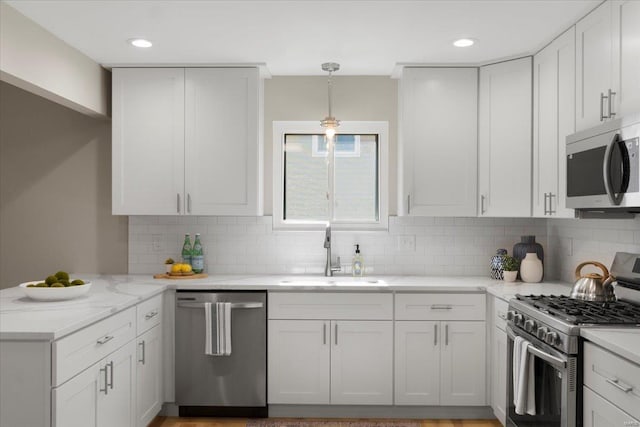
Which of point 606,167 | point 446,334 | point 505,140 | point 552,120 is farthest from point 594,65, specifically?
point 446,334

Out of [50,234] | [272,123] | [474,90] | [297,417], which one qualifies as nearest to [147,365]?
[297,417]

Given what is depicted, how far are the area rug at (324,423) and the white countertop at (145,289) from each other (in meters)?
0.90

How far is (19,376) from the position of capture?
2.26m

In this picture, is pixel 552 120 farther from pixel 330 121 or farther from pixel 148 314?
pixel 148 314

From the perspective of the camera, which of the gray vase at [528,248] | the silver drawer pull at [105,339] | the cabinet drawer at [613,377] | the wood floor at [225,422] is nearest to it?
the cabinet drawer at [613,377]

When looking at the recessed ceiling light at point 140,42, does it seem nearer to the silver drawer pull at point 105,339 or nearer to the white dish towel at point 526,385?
the silver drawer pull at point 105,339

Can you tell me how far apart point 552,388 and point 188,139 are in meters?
2.87

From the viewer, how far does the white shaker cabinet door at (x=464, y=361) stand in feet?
12.2

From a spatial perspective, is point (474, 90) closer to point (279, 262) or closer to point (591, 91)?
point (591, 91)

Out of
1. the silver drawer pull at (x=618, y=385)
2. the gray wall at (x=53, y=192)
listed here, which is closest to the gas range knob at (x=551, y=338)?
the silver drawer pull at (x=618, y=385)

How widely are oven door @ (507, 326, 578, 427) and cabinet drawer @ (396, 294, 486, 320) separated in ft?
2.39

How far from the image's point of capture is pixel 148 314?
3473mm

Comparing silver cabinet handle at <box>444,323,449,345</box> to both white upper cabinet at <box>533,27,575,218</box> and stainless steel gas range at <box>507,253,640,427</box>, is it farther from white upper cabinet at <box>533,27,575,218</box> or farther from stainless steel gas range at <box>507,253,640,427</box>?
white upper cabinet at <box>533,27,575,218</box>

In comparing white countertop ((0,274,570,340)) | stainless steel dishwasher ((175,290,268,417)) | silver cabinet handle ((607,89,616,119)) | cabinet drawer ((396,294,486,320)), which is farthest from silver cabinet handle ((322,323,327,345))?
silver cabinet handle ((607,89,616,119))
